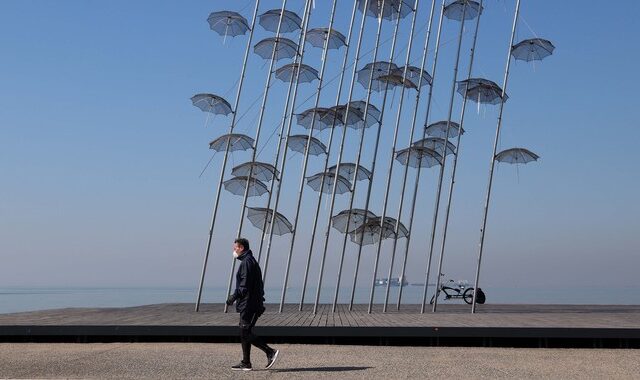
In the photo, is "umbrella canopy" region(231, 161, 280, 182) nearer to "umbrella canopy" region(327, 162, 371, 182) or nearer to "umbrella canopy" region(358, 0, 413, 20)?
"umbrella canopy" region(327, 162, 371, 182)

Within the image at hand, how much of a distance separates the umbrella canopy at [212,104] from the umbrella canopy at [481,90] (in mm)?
7490

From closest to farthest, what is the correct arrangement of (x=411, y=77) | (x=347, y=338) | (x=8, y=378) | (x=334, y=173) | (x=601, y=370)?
(x=8, y=378) → (x=601, y=370) → (x=347, y=338) → (x=334, y=173) → (x=411, y=77)

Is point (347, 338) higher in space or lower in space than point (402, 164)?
lower

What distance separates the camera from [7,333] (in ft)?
52.7

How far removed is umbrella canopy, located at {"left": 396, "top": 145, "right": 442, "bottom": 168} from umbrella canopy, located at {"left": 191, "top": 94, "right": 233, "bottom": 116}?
5.70 metres

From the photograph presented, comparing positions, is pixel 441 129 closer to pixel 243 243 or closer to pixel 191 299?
pixel 243 243

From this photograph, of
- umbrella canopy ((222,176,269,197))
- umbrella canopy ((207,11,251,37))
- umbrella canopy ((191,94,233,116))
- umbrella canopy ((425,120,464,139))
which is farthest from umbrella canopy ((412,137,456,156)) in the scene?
umbrella canopy ((207,11,251,37))

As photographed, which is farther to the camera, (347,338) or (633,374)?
(347,338)

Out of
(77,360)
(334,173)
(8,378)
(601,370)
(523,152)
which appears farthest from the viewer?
(334,173)

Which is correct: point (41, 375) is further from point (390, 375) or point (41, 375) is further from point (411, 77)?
point (411, 77)

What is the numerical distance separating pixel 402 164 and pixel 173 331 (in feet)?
42.6

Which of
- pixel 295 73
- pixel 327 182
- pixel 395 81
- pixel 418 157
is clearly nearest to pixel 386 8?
pixel 395 81

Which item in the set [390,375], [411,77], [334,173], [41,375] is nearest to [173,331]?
[41,375]

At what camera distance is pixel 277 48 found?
26219 mm
